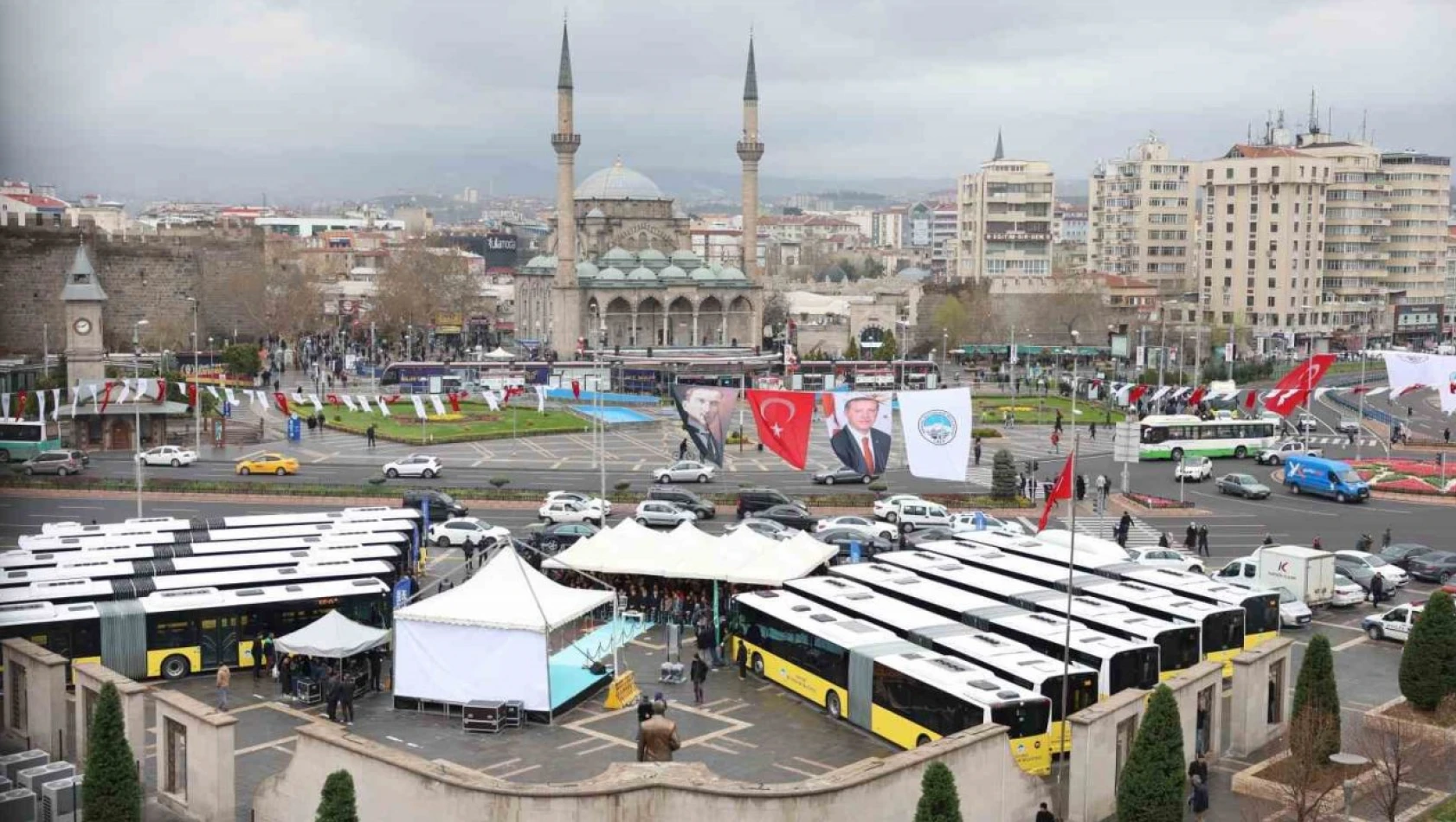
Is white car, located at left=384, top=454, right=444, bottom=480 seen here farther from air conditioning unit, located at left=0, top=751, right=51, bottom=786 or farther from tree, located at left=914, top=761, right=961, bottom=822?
tree, located at left=914, top=761, right=961, bottom=822

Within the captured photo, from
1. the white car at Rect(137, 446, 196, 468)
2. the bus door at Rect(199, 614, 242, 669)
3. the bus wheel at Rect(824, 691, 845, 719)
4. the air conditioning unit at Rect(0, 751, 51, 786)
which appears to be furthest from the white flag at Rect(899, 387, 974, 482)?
the white car at Rect(137, 446, 196, 468)

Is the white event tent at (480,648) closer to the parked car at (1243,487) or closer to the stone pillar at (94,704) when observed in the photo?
the stone pillar at (94,704)

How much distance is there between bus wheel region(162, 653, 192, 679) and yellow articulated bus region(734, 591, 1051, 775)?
9312 millimetres

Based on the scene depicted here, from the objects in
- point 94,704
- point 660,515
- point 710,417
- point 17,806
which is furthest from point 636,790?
point 660,515

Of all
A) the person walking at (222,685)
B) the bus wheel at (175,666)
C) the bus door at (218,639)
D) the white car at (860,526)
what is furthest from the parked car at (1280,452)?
the person walking at (222,685)

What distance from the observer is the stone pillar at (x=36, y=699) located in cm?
2098

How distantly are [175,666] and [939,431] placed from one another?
52.6 feet

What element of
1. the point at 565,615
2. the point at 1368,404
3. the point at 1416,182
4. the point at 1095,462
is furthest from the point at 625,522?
the point at 1416,182

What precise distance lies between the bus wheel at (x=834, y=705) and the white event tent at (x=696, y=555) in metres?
Answer: 4.42

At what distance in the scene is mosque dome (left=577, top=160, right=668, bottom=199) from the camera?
111438mm

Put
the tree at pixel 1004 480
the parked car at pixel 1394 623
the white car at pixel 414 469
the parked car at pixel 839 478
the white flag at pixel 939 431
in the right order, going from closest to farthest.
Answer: the parked car at pixel 1394 623, the white flag at pixel 939 431, the tree at pixel 1004 480, the parked car at pixel 839 478, the white car at pixel 414 469

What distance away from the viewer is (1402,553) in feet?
116

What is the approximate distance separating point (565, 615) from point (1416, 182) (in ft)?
346

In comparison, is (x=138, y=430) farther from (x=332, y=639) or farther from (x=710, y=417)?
(x=332, y=639)
